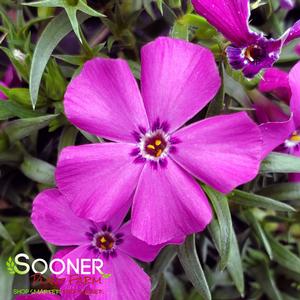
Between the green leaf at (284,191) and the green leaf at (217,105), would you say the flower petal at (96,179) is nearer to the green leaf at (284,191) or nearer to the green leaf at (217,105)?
the green leaf at (217,105)

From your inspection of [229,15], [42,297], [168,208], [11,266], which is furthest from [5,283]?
[229,15]

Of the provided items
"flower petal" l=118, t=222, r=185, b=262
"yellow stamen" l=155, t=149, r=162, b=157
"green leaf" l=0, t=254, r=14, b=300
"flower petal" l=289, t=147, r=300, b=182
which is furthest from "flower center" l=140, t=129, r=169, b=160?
"green leaf" l=0, t=254, r=14, b=300

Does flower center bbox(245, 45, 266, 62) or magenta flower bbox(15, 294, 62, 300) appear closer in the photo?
flower center bbox(245, 45, 266, 62)

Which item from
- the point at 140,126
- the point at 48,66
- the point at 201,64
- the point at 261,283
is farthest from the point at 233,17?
the point at 261,283

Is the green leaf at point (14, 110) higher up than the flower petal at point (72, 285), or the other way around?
the green leaf at point (14, 110)

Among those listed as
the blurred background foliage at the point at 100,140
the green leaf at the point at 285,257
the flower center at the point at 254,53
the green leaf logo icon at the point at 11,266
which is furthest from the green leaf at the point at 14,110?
the green leaf at the point at 285,257

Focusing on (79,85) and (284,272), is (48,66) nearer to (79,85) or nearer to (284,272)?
(79,85)

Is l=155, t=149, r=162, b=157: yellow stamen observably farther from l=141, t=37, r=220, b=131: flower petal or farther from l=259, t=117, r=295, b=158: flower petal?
l=259, t=117, r=295, b=158: flower petal
